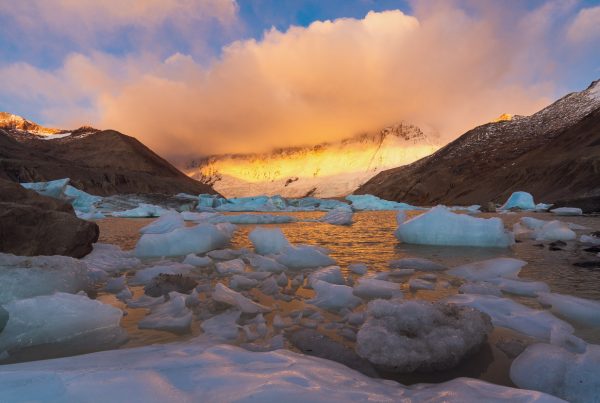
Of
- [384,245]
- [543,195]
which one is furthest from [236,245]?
[543,195]

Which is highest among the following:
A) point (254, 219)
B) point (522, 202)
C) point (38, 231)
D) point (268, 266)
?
point (522, 202)

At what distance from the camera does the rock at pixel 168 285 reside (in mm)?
3406

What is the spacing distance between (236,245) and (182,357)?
558 cm

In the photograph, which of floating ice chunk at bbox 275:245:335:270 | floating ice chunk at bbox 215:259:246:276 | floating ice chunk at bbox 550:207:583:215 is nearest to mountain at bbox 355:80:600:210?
floating ice chunk at bbox 550:207:583:215

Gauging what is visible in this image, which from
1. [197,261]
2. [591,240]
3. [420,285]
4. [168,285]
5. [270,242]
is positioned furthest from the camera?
[591,240]

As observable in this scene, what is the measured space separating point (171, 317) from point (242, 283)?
1.14 metres

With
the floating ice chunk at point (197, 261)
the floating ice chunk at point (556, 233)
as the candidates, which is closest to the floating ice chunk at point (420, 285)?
the floating ice chunk at point (197, 261)

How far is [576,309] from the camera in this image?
2.72 m

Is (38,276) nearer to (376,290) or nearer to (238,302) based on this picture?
(238,302)

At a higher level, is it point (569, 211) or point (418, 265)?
point (569, 211)

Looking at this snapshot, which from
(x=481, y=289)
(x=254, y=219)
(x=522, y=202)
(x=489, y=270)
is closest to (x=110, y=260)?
(x=481, y=289)

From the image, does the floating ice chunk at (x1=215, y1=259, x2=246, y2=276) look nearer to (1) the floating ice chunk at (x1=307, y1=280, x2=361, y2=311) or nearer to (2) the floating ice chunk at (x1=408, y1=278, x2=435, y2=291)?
(1) the floating ice chunk at (x1=307, y1=280, x2=361, y2=311)

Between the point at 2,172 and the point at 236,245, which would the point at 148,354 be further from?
the point at 2,172

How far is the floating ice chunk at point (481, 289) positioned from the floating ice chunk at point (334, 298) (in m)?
1.07
